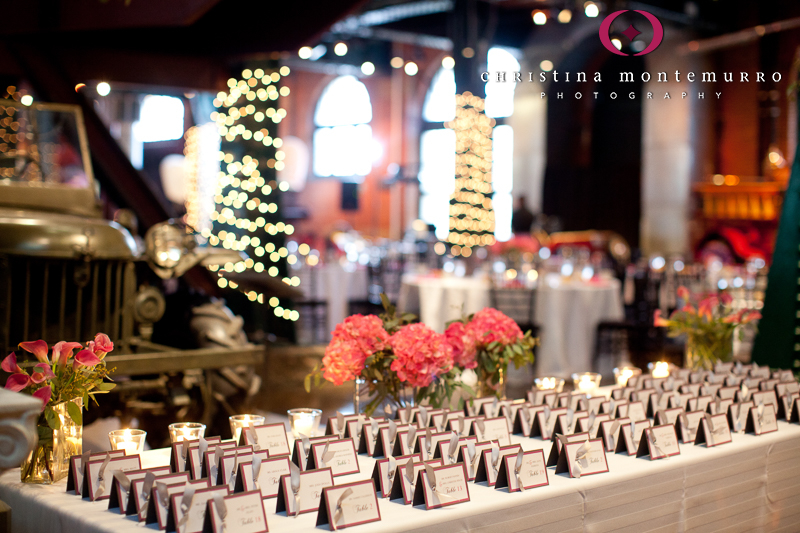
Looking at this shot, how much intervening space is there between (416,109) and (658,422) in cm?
1756

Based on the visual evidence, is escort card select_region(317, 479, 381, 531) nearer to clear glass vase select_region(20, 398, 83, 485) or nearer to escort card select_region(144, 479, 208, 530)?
escort card select_region(144, 479, 208, 530)

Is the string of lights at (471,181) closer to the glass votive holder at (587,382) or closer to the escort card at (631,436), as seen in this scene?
the glass votive holder at (587,382)

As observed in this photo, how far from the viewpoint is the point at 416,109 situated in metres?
19.4

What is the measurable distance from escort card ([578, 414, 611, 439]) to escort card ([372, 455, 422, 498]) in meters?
0.67

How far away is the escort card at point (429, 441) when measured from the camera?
202 cm

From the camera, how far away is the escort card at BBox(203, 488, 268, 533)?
1500 millimetres

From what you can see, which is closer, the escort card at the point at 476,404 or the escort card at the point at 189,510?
the escort card at the point at 189,510

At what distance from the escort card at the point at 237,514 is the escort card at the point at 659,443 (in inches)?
44.7

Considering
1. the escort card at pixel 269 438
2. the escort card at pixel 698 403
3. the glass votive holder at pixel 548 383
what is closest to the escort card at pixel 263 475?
the escort card at pixel 269 438

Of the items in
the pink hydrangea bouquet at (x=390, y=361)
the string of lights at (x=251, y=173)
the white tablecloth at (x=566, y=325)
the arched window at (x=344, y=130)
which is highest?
the arched window at (x=344, y=130)

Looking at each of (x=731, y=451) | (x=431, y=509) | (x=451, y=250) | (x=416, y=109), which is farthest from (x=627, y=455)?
(x=416, y=109)

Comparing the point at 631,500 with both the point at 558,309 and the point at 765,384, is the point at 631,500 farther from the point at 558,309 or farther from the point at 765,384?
the point at 558,309

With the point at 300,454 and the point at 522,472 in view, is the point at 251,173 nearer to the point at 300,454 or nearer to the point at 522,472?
the point at 300,454

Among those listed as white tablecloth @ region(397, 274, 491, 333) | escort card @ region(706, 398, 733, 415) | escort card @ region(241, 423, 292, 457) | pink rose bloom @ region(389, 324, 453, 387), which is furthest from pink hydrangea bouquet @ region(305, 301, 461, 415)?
white tablecloth @ region(397, 274, 491, 333)
